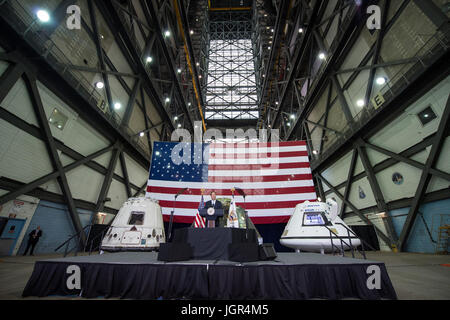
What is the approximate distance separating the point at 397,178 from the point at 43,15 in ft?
65.2

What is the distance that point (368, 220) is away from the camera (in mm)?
13172

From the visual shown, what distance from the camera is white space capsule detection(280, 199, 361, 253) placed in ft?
20.1

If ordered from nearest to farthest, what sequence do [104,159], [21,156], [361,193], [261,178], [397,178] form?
[21,156], [261,178], [397,178], [104,159], [361,193]

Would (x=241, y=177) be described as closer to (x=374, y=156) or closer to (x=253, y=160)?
(x=253, y=160)

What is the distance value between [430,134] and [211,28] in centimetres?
3700

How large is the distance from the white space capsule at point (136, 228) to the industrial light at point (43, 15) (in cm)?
909

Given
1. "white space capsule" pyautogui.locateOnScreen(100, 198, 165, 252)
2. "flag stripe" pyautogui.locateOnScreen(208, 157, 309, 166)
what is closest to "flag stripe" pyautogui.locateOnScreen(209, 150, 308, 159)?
"flag stripe" pyautogui.locateOnScreen(208, 157, 309, 166)

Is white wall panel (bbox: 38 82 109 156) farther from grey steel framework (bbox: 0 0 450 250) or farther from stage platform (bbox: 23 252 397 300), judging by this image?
stage platform (bbox: 23 252 397 300)

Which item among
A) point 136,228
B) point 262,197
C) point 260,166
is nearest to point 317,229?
point 262,197

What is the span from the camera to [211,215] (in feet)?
18.0

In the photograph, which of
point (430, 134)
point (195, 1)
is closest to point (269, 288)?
point (430, 134)

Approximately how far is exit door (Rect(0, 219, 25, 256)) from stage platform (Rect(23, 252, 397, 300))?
8.45 m

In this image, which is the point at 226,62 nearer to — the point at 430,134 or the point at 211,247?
the point at 430,134

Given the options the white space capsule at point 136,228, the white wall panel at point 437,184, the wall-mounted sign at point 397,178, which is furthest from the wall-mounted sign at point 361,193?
the white space capsule at point 136,228
